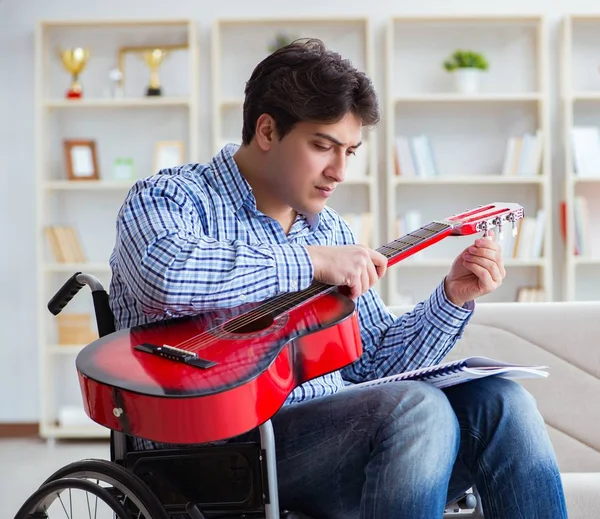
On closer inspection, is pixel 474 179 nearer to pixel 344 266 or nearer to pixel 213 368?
pixel 344 266

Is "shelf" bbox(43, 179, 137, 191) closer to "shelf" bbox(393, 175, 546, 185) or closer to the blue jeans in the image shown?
"shelf" bbox(393, 175, 546, 185)

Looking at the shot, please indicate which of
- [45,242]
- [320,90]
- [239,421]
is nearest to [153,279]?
[239,421]

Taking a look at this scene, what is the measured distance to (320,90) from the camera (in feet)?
4.67

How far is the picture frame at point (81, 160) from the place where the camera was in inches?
165

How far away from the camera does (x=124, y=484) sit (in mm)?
1161

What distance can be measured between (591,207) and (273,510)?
134 inches

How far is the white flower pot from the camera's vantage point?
4.07 m

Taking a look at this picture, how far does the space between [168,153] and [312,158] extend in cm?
284

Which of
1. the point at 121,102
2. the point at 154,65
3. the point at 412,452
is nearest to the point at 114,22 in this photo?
the point at 154,65

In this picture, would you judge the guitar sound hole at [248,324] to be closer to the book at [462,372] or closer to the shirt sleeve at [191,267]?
the shirt sleeve at [191,267]

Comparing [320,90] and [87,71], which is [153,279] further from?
[87,71]

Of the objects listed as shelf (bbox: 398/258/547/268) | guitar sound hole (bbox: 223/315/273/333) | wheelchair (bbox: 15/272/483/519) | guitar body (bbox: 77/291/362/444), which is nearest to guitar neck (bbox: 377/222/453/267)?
guitar body (bbox: 77/291/362/444)

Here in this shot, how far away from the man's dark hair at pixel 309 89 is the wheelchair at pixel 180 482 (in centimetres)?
53

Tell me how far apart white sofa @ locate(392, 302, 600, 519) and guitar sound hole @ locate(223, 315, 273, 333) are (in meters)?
0.76
